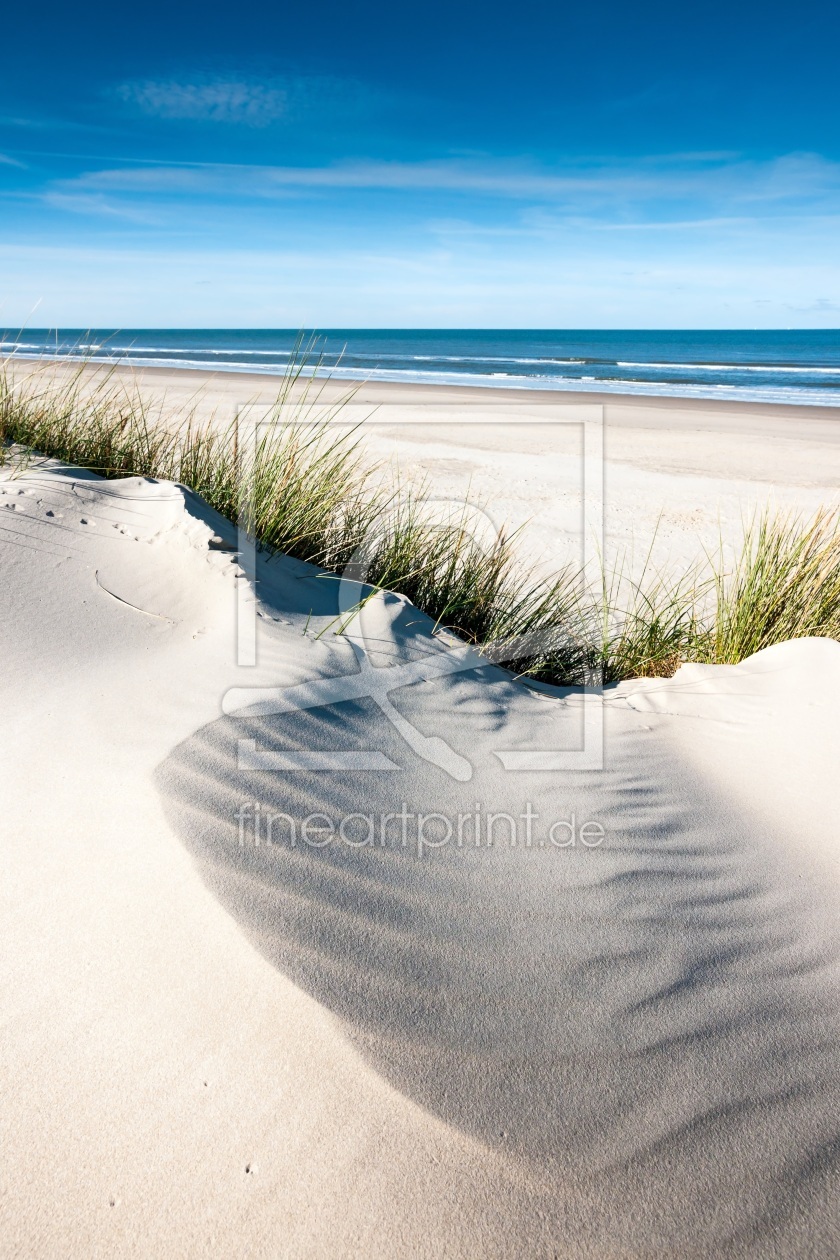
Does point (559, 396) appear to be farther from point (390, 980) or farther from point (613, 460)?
point (390, 980)

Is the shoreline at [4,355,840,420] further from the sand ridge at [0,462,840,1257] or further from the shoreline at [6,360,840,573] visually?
the sand ridge at [0,462,840,1257]

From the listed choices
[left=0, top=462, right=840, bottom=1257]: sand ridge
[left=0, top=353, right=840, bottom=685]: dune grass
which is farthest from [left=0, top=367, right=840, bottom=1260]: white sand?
[left=0, top=353, right=840, bottom=685]: dune grass

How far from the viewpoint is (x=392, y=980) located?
5.65ft

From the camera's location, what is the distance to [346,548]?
4117mm

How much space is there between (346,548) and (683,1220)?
3219 mm

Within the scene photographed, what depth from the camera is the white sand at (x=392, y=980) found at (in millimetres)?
1377

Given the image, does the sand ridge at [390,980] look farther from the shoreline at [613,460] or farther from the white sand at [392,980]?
the shoreline at [613,460]

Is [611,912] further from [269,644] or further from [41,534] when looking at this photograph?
[41,534]

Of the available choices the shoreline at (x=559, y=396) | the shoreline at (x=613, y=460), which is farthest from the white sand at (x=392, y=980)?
the shoreline at (x=559, y=396)

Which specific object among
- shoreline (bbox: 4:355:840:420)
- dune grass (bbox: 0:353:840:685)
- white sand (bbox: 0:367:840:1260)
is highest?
shoreline (bbox: 4:355:840:420)

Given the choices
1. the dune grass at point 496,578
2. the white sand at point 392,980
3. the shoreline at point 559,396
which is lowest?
the white sand at point 392,980

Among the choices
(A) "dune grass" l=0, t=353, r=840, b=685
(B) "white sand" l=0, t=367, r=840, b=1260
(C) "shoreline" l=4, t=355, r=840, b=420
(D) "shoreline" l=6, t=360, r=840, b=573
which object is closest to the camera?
(B) "white sand" l=0, t=367, r=840, b=1260

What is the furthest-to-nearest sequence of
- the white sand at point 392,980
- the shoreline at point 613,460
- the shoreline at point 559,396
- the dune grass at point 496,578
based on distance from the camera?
the shoreline at point 559,396 → the shoreline at point 613,460 → the dune grass at point 496,578 → the white sand at point 392,980

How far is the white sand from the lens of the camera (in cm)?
138
